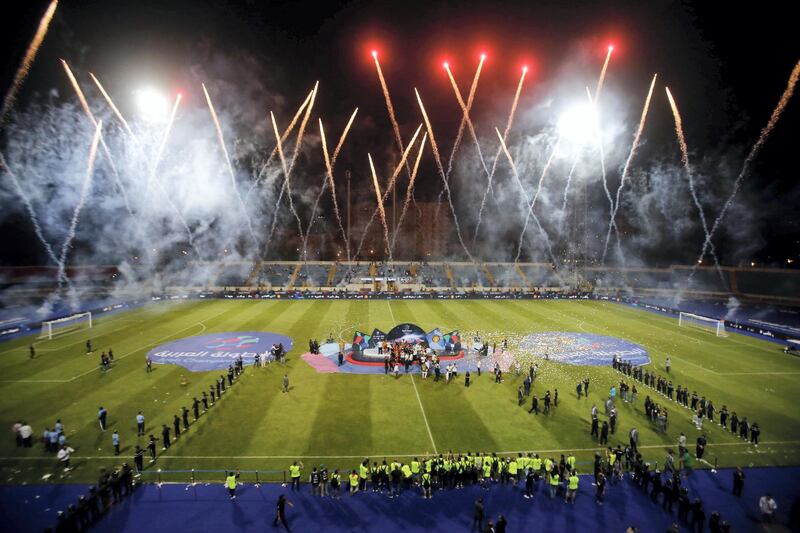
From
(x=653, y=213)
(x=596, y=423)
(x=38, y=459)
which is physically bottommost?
(x=38, y=459)

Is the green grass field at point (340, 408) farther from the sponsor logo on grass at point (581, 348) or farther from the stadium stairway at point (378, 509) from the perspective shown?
the stadium stairway at point (378, 509)

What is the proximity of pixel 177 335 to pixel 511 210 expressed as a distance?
263 feet

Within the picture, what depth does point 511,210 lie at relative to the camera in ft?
339

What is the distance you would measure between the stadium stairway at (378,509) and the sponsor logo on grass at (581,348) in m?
17.0

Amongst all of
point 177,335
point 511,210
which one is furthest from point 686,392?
point 511,210

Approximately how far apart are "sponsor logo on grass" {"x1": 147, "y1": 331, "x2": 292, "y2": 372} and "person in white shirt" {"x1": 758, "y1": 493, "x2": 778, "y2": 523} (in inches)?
1151

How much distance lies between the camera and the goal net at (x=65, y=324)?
133 ft

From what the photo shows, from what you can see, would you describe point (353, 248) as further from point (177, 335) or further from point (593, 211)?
point (177, 335)

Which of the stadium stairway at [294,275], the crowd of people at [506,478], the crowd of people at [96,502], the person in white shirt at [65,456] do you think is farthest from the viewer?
the stadium stairway at [294,275]

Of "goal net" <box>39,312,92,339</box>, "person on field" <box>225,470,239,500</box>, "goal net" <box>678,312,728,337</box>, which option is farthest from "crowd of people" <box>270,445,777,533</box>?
"goal net" <box>39,312,92,339</box>

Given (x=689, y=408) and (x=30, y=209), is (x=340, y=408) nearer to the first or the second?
(x=689, y=408)

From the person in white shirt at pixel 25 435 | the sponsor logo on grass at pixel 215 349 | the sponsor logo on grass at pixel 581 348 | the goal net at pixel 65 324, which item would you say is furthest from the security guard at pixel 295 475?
the goal net at pixel 65 324

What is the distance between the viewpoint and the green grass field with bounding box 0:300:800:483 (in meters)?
20.6

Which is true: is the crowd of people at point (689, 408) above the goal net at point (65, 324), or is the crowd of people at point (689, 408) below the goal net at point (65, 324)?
above
